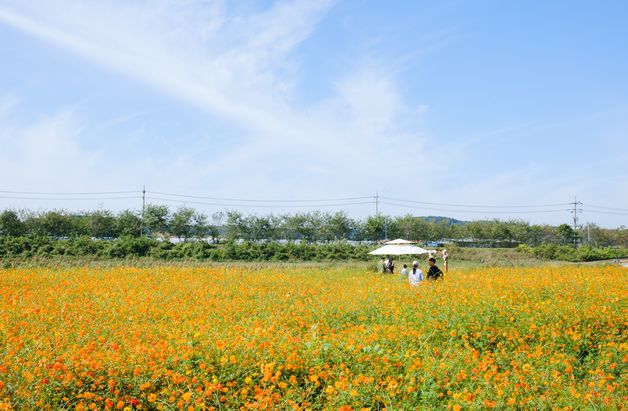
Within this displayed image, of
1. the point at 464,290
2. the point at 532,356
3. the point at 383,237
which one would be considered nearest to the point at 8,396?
the point at 532,356

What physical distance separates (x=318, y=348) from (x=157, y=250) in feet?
99.4

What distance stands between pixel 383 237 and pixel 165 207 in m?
25.6

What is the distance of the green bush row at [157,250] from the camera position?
31844 millimetres

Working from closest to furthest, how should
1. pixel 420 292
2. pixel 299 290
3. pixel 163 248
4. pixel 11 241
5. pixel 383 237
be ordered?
1. pixel 420 292
2. pixel 299 290
3. pixel 11 241
4. pixel 163 248
5. pixel 383 237

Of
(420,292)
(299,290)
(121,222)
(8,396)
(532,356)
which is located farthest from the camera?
(121,222)

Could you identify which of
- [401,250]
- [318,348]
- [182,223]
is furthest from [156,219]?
[318,348]

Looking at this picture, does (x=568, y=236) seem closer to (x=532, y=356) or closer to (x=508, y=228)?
(x=508, y=228)

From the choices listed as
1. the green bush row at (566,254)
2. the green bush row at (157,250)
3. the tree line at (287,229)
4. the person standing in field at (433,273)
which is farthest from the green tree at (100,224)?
the person standing in field at (433,273)

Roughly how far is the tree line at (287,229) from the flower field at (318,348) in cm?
3533

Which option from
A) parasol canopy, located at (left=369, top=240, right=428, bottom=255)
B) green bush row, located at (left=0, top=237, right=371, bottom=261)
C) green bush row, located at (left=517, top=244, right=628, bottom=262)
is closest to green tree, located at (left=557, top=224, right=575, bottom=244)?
green bush row, located at (left=517, top=244, right=628, bottom=262)

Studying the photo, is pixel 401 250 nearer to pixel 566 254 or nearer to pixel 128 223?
pixel 566 254

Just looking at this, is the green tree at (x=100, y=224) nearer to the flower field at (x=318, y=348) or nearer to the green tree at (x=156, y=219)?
the green tree at (x=156, y=219)

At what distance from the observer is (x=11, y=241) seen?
105 feet

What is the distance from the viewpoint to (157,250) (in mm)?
33719
